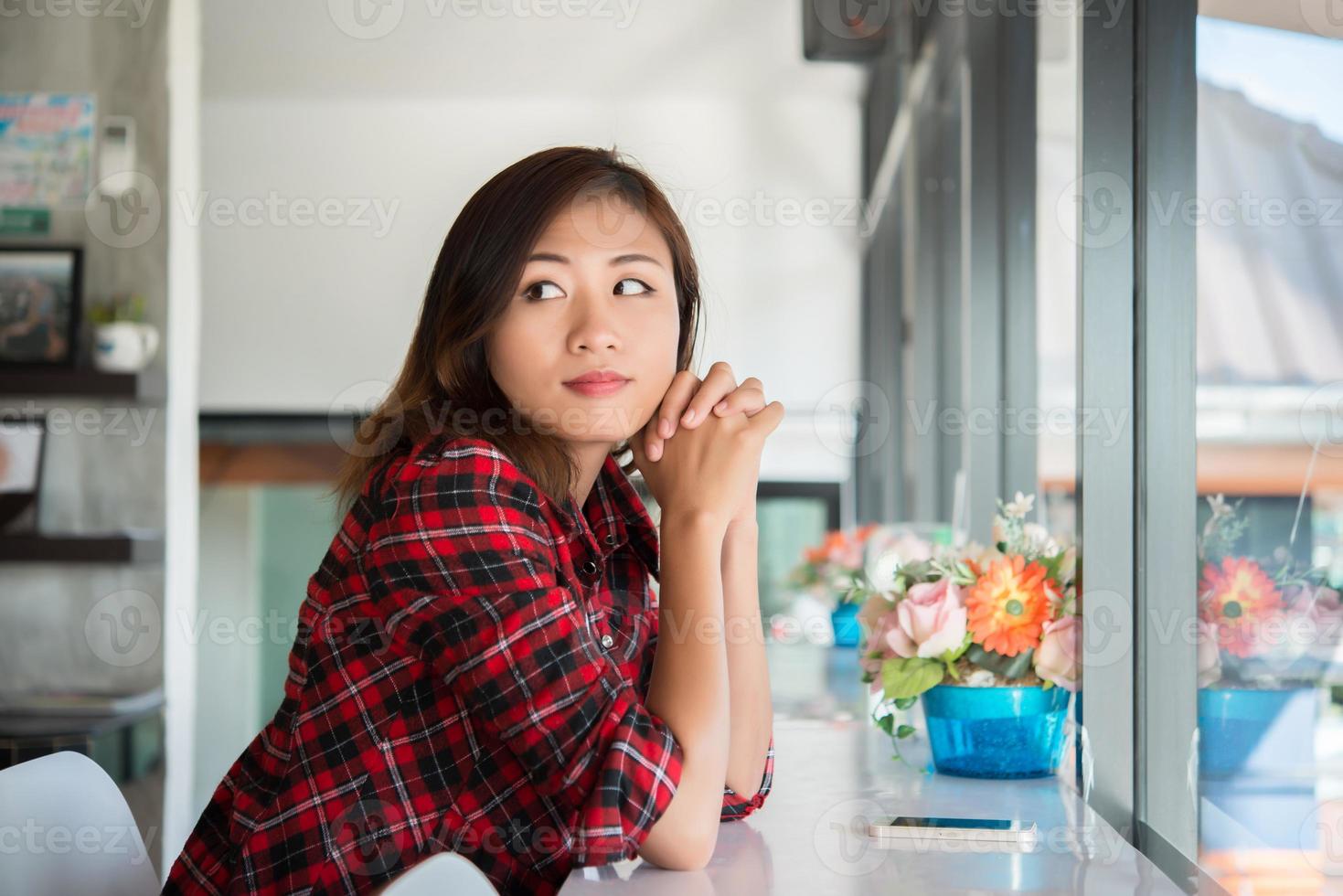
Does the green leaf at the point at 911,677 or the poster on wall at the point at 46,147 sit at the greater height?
the poster on wall at the point at 46,147

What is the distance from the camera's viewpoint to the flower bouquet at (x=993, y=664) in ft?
3.96

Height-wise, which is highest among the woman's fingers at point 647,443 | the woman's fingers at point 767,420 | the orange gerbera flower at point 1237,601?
the woman's fingers at point 767,420

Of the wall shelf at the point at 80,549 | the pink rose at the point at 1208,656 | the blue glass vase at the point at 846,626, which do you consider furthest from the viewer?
the wall shelf at the point at 80,549

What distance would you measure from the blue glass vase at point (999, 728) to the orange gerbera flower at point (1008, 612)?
1.9 inches

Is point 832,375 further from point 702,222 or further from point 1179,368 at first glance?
point 1179,368

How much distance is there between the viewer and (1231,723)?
948mm

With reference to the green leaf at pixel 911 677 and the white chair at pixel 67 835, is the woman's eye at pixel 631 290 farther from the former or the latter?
the white chair at pixel 67 835

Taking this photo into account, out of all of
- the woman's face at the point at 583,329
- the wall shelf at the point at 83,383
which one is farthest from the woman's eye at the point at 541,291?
the wall shelf at the point at 83,383

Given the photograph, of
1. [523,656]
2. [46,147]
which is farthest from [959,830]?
[46,147]

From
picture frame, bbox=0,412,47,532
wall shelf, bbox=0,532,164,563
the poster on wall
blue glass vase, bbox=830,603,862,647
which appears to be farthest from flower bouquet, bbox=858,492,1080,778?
the poster on wall

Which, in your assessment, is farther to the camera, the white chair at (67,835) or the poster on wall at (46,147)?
the poster on wall at (46,147)

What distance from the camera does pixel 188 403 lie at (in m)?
3.19

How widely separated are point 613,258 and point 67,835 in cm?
68

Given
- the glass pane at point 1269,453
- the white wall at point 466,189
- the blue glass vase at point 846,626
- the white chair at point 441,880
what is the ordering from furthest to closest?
1. the white wall at point 466,189
2. the blue glass vase at point 846,626
3. the glass pane at point 1269,453
4. the white chair at point 441,880
